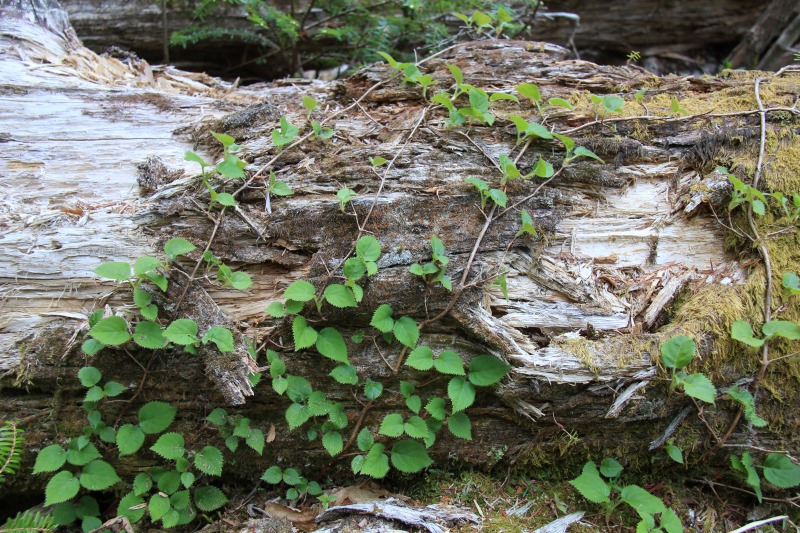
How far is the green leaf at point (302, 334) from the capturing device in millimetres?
2461

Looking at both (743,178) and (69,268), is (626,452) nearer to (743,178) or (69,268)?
(743,178)

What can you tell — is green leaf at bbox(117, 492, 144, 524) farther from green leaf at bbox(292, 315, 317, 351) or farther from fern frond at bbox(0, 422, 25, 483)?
green leaf at bbox(292, 315, 317, 351)

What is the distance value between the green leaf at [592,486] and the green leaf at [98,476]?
7.42 ft

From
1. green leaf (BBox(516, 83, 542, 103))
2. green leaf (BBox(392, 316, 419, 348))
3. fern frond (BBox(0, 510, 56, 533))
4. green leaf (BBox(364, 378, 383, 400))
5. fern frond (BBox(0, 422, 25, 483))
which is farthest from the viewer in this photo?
green leaf (BBox(516, 83, 542, 103))

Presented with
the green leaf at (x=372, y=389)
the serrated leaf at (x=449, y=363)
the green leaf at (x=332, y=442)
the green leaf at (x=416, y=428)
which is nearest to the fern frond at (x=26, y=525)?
the green leaf at (x=332, y=442)

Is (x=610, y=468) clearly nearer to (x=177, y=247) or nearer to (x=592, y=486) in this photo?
(x=592, y=486)

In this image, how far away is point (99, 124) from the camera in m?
3.31

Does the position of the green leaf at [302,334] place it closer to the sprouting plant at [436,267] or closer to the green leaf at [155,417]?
the sprouting plant at [436,267]

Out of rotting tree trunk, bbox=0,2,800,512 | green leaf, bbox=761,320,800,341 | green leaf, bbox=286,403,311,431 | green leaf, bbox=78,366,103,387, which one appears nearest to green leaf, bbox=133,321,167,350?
rotting tree trunk, bbox=0,2,800,512

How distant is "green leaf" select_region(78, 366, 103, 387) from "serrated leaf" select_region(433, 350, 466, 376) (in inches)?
65.8

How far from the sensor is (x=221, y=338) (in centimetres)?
243

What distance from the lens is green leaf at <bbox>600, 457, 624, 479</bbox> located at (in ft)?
8.61

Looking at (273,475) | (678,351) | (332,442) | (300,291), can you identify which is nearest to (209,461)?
(273,475)

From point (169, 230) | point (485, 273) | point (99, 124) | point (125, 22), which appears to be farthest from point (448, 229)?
point (125, 22)
